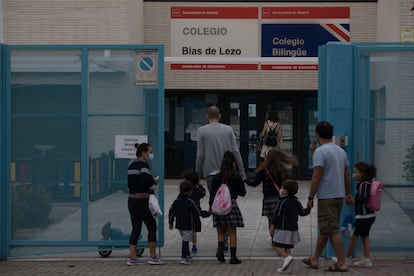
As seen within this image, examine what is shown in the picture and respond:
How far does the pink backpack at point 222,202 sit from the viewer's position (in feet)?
34.7

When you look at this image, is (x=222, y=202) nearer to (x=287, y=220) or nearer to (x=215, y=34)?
(x=287, y=220)

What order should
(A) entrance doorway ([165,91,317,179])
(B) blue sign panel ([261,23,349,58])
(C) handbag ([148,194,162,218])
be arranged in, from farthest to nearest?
(A) entrance doorway ([165,91,317,179])
(B) blue sign panel ([261,23,349,58])
(C) handbag ([148,194,162,218])

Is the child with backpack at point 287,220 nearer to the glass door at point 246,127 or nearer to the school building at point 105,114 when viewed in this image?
the school building at point 105,114

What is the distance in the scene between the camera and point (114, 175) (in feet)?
37.1

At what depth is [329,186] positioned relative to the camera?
9.97 m

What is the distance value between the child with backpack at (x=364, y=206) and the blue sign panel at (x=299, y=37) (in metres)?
12.0

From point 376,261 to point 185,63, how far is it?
40.7 ft

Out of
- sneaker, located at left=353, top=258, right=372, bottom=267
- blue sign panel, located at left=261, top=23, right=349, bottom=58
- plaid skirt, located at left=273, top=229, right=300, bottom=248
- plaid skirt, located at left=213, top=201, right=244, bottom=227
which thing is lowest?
sneaker, located at left=353, top=258, right=372, bottom=267

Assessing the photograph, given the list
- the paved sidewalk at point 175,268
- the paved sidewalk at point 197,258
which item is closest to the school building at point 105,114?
the paved sidewalk at point 197,258

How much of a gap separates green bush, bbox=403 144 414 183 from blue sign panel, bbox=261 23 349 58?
37.3ft

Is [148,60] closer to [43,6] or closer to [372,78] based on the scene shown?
[372,78]

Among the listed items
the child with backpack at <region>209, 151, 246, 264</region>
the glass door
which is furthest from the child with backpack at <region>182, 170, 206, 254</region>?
the glass door

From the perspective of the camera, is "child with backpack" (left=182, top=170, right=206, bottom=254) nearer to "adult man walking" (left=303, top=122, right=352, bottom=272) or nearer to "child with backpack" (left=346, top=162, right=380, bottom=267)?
"adult man walking" (left=303, top=122, right=352, bottom=272)

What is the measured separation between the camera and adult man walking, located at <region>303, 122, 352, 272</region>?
32.6 ft
